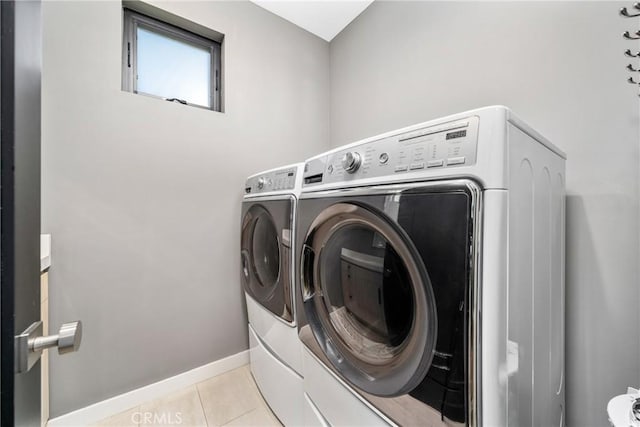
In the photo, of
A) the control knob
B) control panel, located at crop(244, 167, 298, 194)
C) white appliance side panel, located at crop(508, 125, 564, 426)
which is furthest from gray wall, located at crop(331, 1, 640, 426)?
control panel, located at crop(244, 167, 298, 194)

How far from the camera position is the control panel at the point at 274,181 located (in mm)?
1091

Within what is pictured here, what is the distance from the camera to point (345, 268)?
82 centimetres

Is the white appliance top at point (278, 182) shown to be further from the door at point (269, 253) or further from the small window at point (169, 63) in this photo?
the small window at point (169, 63)

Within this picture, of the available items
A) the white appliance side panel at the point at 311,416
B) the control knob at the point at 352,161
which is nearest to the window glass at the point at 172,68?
the control knob at the point at 352,161

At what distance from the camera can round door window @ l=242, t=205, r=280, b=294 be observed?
122 centimetres

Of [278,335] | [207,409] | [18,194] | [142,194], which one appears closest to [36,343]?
[18,194]

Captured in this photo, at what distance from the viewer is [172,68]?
5.19 feet

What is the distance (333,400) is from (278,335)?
0.41m

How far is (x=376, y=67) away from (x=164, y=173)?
148 centimetres

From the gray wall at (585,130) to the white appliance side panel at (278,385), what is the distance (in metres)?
1.01

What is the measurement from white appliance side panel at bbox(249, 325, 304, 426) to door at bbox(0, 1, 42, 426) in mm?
852

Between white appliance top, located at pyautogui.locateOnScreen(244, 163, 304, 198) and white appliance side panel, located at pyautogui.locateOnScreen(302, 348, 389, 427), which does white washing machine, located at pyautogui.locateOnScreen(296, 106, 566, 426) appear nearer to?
white appliance side panel, located at pyautogui.locateOnScreen(302, 348, 389, 427)

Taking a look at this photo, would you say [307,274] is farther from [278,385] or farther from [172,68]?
[172,68]

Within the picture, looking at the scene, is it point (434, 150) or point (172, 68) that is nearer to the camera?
point (434, 150)
